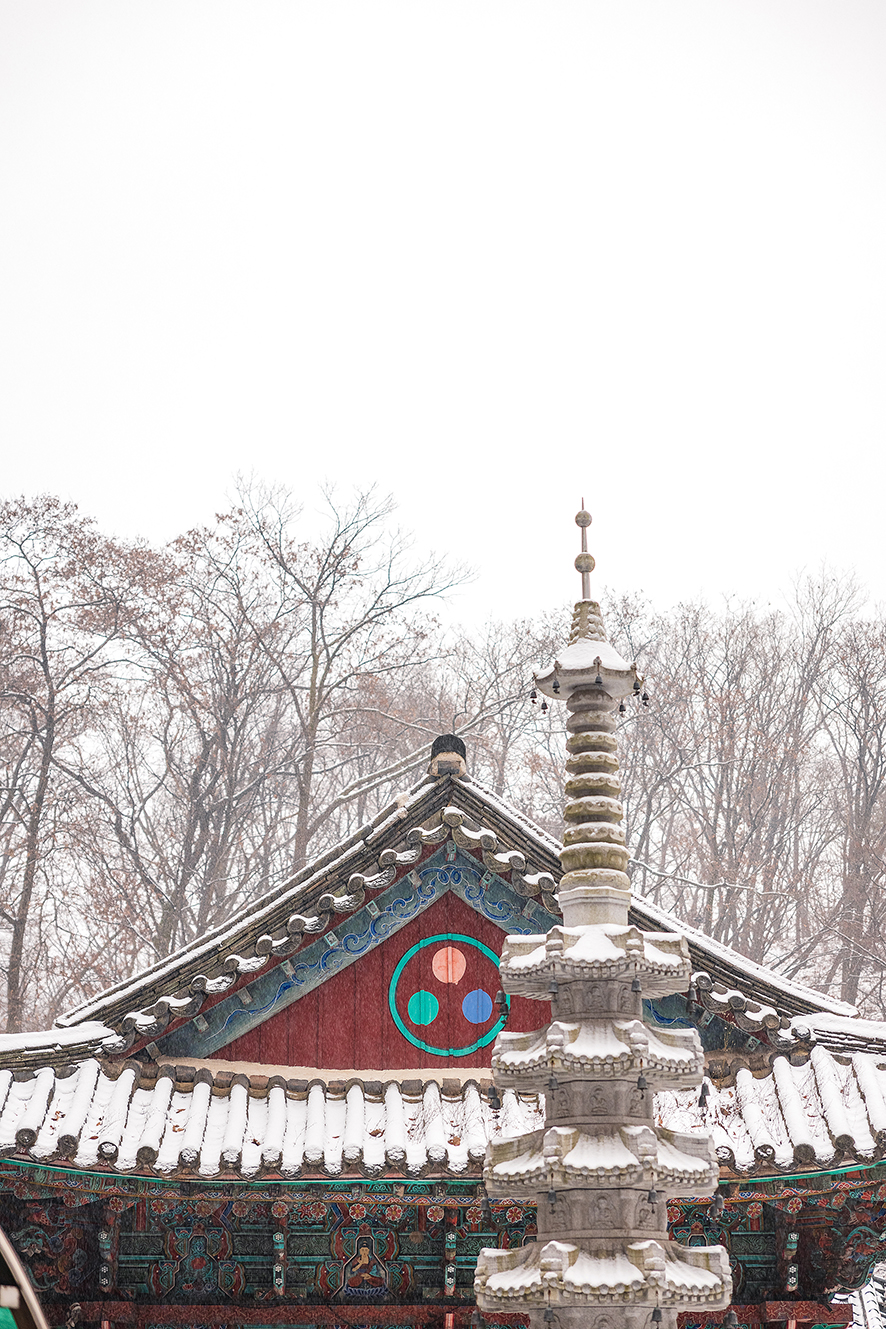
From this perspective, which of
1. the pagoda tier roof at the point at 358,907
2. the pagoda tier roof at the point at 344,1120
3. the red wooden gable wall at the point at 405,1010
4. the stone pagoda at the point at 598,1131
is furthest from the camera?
the red wooden gable wall at the point at 405,1010

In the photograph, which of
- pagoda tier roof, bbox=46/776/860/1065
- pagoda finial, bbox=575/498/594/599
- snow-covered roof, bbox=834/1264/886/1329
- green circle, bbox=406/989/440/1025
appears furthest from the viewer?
snow-covered roof, bbox=834/1264/886/1329

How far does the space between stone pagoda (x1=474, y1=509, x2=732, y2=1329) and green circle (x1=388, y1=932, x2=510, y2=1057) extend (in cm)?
270

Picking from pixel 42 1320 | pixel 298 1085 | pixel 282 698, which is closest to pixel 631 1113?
pixel 298 1085

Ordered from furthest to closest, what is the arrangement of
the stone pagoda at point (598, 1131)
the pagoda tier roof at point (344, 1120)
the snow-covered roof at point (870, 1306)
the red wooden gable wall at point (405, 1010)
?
the snow-covered roof at point (870, 1306) → the red wooden gable wall at point (405, 1010) → the pagoda tier roof at point (344, 1120) → the stone pagoda at point (598, 1131)

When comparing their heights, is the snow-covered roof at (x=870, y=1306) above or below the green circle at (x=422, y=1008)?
below

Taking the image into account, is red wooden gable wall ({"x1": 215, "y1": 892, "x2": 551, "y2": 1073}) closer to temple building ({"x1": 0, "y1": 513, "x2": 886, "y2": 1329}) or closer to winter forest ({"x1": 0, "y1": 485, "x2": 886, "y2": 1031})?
temple building ({"x1": 0, "y1": 513, "x2": 886, "y2": 1329})

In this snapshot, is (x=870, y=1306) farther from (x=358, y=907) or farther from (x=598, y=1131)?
(x=598, y=1131)

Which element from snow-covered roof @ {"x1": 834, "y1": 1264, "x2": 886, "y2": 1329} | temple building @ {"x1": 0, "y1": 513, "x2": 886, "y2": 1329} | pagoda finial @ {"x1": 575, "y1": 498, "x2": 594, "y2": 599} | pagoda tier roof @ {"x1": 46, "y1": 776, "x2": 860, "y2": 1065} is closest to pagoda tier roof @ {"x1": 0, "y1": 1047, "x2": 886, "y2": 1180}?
temple building @ {"x1": 0, "y1": 513, "x2": 886, "y2": 1329}

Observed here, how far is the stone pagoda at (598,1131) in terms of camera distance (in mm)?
5047

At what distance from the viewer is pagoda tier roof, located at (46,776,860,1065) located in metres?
7.70

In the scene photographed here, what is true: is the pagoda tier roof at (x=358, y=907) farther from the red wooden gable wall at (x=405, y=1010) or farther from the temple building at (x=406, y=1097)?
the red wooden gable wall at (x=405, y=1010)

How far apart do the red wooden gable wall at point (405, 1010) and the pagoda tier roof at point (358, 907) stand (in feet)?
1.30

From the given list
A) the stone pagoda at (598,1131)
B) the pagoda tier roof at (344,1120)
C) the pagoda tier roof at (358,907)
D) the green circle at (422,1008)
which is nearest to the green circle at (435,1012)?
the green circle at (422,1008)

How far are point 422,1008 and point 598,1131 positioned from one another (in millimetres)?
3075
